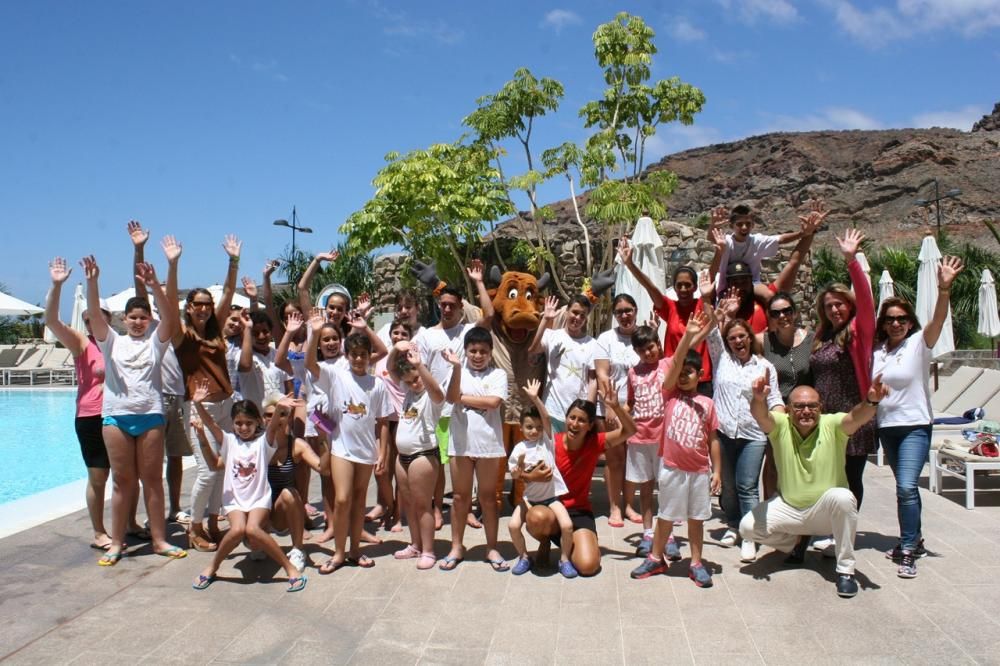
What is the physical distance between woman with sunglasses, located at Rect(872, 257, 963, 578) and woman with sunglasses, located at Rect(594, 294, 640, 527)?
5.62 feet

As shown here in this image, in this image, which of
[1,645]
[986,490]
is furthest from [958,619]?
[1,645]

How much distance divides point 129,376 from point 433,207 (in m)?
10.4

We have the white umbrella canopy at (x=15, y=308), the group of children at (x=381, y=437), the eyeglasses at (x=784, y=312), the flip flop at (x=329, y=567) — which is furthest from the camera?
the white umbrella canopy at (x=15, y=308)

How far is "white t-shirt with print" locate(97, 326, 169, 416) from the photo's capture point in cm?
497

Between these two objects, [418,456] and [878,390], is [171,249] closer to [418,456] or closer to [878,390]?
[418,456]

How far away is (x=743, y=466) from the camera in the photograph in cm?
511

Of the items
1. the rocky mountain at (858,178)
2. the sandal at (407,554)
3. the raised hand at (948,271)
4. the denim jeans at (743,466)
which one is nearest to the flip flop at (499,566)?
the sandal at (407,554)

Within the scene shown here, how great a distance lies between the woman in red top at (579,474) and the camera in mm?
4750

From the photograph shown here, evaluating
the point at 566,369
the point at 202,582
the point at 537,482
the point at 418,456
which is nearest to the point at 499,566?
the point at 537,482

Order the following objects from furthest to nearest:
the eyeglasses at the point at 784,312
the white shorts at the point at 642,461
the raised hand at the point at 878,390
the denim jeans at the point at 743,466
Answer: the white shorts at the point at 642,461
the eyeglasses at the point at 784,312
the denim jeans at the point at 743,466
the raised hand at the point at 878,390

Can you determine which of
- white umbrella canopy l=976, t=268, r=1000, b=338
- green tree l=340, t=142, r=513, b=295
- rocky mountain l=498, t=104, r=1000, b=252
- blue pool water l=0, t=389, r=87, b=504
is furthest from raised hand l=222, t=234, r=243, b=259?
rocky mountain l=498, t=104, r=1000, b=252

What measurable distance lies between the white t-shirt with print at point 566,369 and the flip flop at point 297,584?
2.18 metres

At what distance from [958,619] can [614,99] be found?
15.0 metres

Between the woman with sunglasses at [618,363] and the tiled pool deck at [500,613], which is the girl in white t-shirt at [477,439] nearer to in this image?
the tiled pool deck at [500,613]
